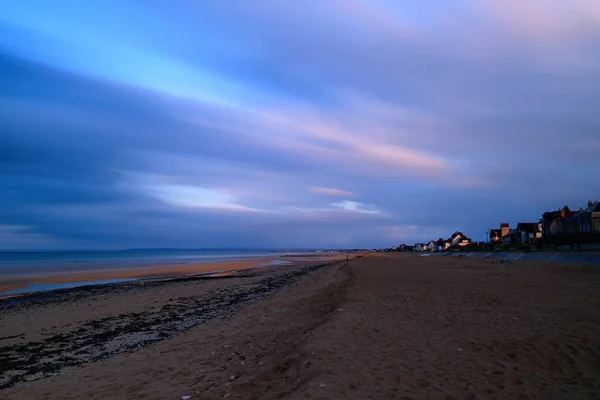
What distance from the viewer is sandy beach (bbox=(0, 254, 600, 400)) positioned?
629 cm

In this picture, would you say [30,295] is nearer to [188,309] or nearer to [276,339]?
[188,309]

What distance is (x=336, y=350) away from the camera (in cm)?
793

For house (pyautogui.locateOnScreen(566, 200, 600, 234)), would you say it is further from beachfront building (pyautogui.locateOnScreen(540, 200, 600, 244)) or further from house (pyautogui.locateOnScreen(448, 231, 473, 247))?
house (pyautogui.locateOnScreen(448, 231, 473, 247))

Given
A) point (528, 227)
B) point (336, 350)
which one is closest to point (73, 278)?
point (336, 350)

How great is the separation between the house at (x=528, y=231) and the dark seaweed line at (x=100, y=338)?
100 m

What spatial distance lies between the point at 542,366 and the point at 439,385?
2.47m

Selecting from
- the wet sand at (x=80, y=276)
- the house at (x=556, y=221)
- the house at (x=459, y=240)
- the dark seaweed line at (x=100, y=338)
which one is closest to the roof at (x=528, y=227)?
the house at (x=556, y=221)

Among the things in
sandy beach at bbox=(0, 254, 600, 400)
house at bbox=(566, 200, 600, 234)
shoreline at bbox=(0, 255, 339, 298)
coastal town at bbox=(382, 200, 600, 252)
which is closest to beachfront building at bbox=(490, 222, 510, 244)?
Result: coastal town at bbox=(382, 200, 600, 252)

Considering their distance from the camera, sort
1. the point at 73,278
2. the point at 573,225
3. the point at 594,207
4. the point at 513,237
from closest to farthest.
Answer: the point at 73,278 → the point at 594,207 → the point at 573,225 → the point at 513,237

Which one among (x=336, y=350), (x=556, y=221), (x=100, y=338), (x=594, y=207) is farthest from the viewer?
(x=556, y=221)

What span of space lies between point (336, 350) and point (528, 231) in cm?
11533

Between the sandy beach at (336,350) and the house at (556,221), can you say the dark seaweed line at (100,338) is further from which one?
the house at (556,221)

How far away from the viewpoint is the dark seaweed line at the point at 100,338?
416 inches

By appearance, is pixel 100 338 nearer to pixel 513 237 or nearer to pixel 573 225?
pixel 573 225
